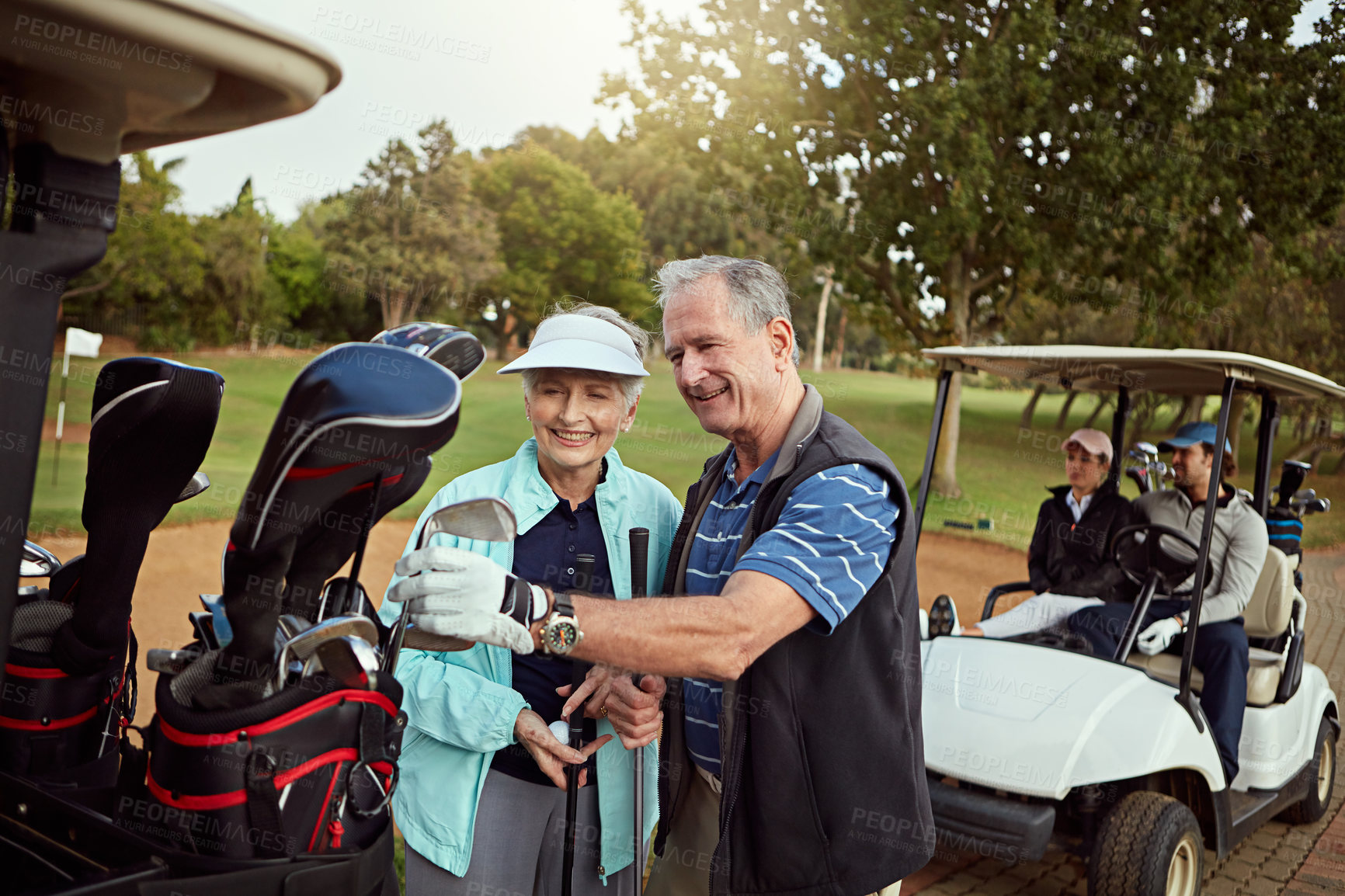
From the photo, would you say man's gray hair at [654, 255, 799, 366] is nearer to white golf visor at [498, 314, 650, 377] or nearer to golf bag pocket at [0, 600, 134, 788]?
white golf visor at [498, 314, 650, 377]

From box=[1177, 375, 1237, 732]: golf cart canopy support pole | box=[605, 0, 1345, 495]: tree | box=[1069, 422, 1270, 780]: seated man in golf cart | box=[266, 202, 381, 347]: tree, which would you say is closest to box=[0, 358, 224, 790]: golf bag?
box=[1177, 375, 1237, 732]: golf cart canopy support pole

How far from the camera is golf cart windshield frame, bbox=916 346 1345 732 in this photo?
14.0ft

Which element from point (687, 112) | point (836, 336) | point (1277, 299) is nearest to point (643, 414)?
point (687, 112)

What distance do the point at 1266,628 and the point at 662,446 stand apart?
796 inches

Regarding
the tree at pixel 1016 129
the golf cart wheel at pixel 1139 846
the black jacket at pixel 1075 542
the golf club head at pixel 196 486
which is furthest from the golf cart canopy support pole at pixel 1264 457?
the tree at pixel 1016 129

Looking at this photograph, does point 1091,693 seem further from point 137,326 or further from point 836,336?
point 836,336

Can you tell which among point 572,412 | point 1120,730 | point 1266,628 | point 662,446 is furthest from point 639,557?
point 662,446

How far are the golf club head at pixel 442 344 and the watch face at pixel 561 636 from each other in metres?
0.40

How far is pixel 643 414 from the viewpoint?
3062 cm

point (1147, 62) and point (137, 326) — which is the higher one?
point (1147, 62)

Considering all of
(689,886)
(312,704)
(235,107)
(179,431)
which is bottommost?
(689,886)

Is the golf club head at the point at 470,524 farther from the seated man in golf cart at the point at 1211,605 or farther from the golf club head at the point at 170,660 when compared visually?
the seated man in golf cart at the point at 1211,605

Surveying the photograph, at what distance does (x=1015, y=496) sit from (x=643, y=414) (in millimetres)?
11235

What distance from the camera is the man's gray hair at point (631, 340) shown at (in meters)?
2.41
